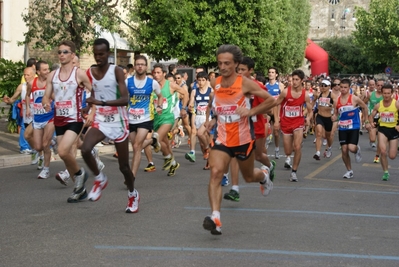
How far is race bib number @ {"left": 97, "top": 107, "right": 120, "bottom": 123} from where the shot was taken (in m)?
9.05

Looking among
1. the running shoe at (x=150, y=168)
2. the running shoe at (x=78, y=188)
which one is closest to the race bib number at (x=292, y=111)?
the running shoe at (x=150, y=168)

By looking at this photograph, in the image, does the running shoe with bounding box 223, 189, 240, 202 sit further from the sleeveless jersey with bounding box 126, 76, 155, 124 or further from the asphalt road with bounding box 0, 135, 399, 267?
the sleeveless jersey with bounding box 126, 76, 155, 124

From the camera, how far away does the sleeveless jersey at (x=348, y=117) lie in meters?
13.9

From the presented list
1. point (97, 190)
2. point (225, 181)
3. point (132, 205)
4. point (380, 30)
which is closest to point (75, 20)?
point (225, 181)

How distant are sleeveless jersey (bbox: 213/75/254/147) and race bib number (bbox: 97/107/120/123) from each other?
1.39 metres

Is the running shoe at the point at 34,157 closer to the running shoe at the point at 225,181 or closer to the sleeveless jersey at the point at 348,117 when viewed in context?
the running shoe at the point at 225,181

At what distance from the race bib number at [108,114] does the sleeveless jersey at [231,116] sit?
4.57 ft

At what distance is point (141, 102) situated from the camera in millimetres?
11875

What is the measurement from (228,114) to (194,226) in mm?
1241

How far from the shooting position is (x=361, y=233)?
26.8 feet

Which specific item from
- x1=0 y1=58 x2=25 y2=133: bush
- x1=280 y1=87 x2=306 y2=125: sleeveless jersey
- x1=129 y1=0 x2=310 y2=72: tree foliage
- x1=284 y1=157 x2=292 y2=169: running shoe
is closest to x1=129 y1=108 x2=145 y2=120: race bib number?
x1=280 y1=87 x2=306 y2=125: sleeveless jersey

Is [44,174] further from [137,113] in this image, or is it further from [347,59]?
[347,59]

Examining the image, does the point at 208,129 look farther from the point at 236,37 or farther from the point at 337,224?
the point at 236,37

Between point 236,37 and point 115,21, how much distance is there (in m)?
10.4
